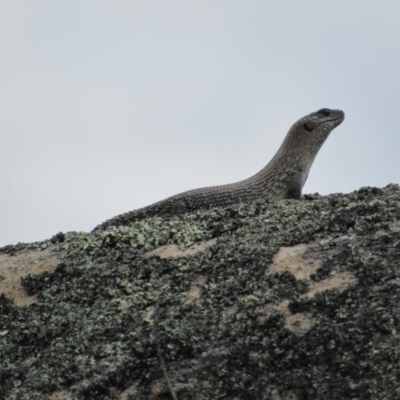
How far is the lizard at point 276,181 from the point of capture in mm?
9805

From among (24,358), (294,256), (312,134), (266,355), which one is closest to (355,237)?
(294,256)

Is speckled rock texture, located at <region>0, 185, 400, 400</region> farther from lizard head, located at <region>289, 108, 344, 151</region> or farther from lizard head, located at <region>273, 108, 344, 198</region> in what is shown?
lizard head, located at <region>289, 108, 344, 151</region>

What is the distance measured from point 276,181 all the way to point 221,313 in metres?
8.67

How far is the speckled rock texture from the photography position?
2.87 m

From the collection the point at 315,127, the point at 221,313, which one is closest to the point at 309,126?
the point at 315,127

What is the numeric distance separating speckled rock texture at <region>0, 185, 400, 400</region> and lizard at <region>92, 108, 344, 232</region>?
444cm

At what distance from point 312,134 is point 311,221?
9.57 m

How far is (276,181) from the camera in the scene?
11805mm

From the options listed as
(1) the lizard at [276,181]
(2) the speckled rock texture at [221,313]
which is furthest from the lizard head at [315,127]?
(2) the speckled rock texture at [221,313]

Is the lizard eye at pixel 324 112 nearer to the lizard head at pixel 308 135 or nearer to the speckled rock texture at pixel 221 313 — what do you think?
the lizard head at pixel 308 135

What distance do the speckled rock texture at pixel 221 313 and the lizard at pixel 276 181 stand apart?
4.44 meters

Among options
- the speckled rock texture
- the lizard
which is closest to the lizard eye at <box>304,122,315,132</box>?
the lizard

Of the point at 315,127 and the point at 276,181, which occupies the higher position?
the point at 315,127

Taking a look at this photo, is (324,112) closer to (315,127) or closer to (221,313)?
(315,127)
